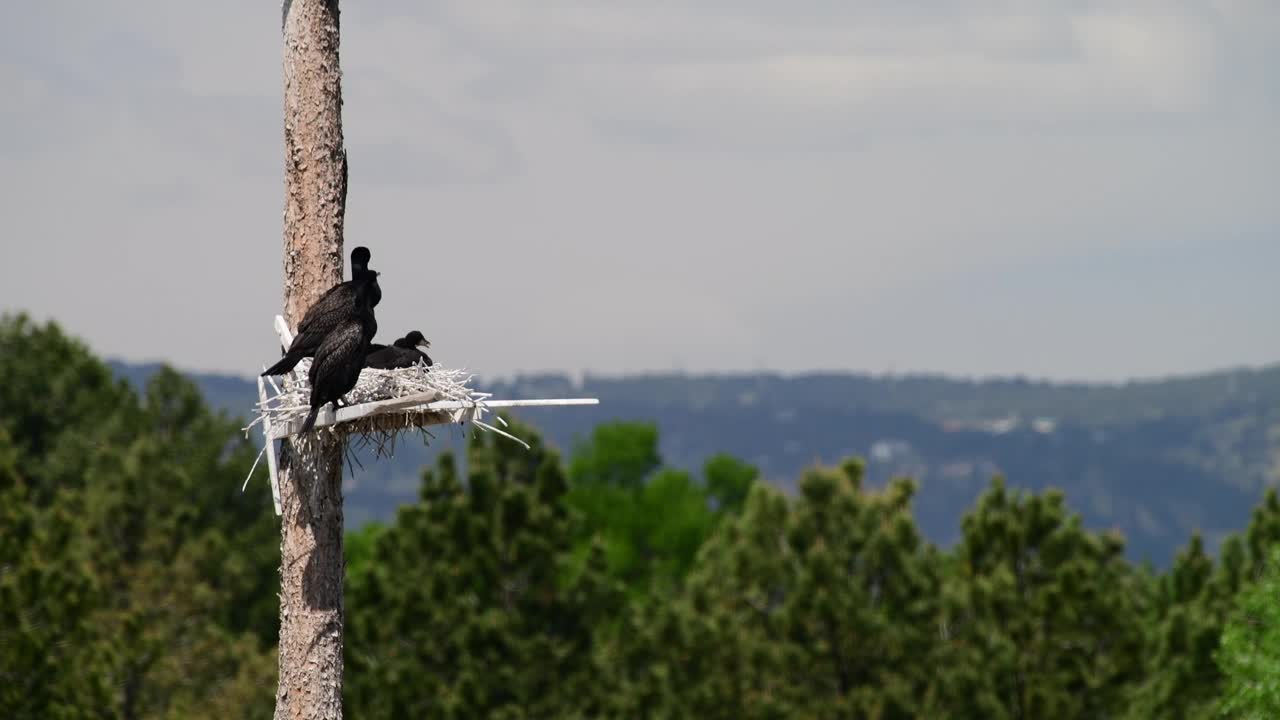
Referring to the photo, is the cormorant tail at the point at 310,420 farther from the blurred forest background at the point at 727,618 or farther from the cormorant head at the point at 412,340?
the blurred forest background at the point at 727,618

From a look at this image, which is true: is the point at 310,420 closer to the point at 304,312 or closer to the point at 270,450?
the point at 270,450

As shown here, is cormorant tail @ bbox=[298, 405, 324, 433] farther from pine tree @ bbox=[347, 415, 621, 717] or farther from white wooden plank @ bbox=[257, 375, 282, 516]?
pine tree @ bbox=[347, 415, 621, 717]

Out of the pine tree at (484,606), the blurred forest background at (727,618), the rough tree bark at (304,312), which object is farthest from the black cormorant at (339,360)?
the pine tree at (484,606)

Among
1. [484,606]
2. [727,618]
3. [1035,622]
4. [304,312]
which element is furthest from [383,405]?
[727,618]

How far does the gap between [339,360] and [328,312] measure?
0.51 metres

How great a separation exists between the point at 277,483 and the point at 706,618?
22.4 m

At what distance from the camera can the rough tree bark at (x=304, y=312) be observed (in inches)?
533

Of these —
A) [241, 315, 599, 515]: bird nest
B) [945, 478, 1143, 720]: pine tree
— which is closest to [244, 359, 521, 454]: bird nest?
[241, 315, 599, 515]: bird nest

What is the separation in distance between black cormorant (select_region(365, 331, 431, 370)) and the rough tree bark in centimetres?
81

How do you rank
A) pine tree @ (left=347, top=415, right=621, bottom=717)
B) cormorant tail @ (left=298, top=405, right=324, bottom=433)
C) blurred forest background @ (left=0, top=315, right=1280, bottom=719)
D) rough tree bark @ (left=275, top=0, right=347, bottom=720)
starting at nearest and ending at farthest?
cormorant tail @ (left=298, top=405, right=324, bottom=433) < rough tree bark @ (left=275, top=0, right=347, bottom=720) < blurred forest background @ (left=0, top=315, right=1280, bottom=719) < pine tree @ (left=347, top=415, right=621, bottom=717)

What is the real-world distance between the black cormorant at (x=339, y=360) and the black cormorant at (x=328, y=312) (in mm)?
70

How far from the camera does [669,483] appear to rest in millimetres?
100188

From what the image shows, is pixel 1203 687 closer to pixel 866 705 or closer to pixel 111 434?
pixel 866 705

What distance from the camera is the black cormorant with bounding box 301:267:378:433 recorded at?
40.7 feet
